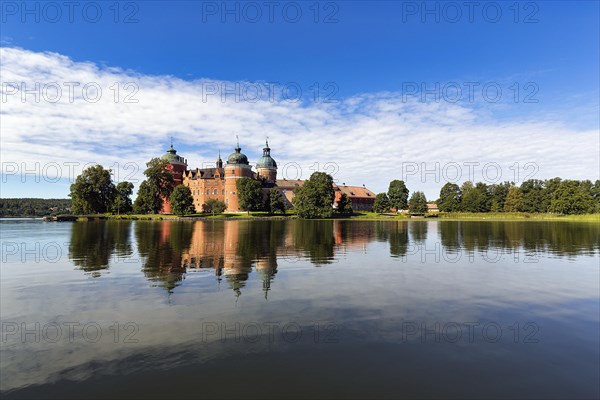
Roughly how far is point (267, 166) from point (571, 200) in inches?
4140

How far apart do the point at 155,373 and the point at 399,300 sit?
931 centimetres

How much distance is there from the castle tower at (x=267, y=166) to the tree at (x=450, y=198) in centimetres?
7044

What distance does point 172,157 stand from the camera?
467ft

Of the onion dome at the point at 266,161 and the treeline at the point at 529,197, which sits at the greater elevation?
the onion dome at the point at 266,161

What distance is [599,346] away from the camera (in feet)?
32.1

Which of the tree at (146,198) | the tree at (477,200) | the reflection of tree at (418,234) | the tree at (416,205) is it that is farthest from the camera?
the tree at (477,200)

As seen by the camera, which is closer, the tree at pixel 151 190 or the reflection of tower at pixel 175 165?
the tree at pixel 151 190

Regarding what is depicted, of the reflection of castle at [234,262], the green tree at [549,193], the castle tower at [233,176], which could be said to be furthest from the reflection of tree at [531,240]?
the castle tower at [233,176]

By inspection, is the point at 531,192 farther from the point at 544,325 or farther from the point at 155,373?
the point at 155,373

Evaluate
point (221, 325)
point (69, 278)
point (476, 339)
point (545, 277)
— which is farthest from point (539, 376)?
point (69, 278)

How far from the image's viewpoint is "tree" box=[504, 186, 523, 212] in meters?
133

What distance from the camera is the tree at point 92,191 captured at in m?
103

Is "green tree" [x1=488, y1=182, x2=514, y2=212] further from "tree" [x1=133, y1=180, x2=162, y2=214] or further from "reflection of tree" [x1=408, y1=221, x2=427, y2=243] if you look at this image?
"tree" [x1=133, y1=180, x2=162, y2=214]

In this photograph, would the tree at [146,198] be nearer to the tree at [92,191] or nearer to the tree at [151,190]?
the tree at [151,190]
